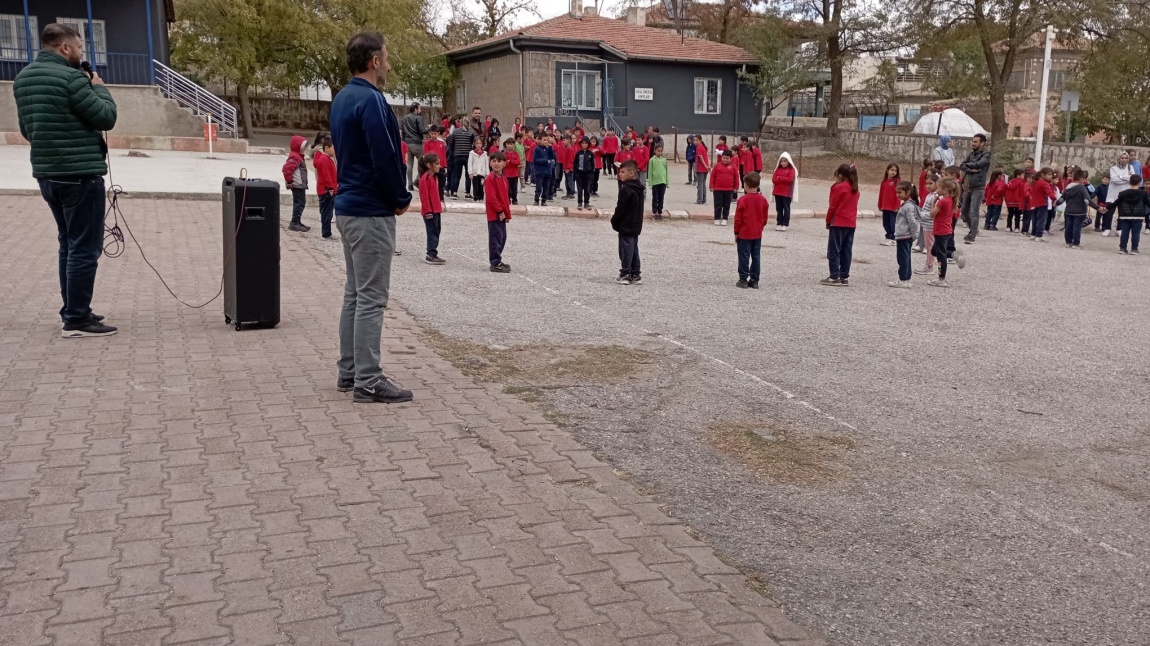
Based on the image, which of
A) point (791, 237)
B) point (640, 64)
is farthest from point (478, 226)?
point (640, 64)

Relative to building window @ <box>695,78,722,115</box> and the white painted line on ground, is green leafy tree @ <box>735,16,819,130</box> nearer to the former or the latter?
building window @ <box>695,78,722,115</box>

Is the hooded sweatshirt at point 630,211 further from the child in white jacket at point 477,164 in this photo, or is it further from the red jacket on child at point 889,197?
the child in white jacket at point 477,164

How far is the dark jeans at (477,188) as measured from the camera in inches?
820

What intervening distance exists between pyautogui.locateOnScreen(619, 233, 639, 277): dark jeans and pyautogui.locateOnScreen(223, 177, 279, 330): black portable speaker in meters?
5.07

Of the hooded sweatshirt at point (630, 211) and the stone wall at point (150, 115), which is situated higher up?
the stone wall at point (150, 115)

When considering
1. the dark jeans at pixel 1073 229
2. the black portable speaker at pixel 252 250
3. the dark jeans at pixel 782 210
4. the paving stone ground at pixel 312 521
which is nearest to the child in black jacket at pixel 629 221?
the black portable speaker at pixel 252 250

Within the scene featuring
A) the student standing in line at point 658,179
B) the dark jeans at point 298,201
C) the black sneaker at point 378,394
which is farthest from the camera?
the student standing in line at point 658,179

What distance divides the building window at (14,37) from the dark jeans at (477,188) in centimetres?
1897

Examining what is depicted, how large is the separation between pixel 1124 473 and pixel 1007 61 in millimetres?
37652

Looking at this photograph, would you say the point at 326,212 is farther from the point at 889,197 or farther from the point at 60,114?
the point at 889,197

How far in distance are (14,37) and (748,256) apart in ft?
96.1

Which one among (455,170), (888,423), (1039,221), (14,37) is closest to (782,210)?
(1039,221)

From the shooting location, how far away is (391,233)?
18.9ft

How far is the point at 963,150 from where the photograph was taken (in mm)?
36938
